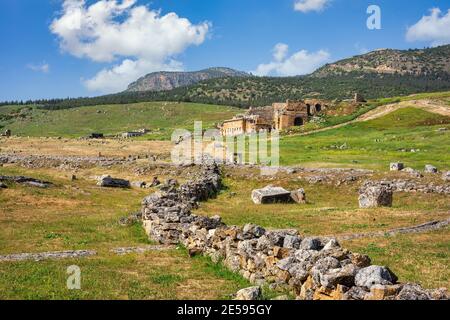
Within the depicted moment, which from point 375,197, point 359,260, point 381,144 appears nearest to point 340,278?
point 359,260

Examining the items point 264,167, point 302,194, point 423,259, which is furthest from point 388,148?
point 423,259

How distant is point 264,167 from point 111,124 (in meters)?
147

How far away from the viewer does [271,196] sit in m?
36.0

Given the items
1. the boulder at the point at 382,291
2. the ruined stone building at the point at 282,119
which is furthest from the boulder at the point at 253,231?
the ruined stone building at the point at 282,119

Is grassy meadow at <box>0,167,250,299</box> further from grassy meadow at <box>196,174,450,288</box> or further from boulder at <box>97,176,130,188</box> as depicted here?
boulder at <box>97,176,130,188</box>

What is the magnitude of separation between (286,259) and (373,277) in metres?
3.52

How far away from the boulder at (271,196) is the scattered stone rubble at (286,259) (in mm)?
11870

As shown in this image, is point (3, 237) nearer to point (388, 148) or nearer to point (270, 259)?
point (270, 259)

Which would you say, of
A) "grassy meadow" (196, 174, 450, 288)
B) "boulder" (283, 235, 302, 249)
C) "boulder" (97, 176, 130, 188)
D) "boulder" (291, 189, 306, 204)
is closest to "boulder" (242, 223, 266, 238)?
"boulder" (283, 235, 302, 249)

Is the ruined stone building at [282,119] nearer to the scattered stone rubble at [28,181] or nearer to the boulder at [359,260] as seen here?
the scattered stone rubble at [28,181]

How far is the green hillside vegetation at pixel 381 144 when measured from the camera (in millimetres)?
52469

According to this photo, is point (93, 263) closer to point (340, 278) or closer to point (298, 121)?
point (340, 278)

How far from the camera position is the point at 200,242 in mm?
19656

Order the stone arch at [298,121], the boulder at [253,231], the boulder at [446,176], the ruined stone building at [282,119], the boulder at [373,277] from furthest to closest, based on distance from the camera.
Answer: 1. the stone arch at [298,121]
2. the ruined stone building at [282,119]
3. the boulder at [446,176]
4. the boulder at [253,231]
5. the boulder at [373,277]
